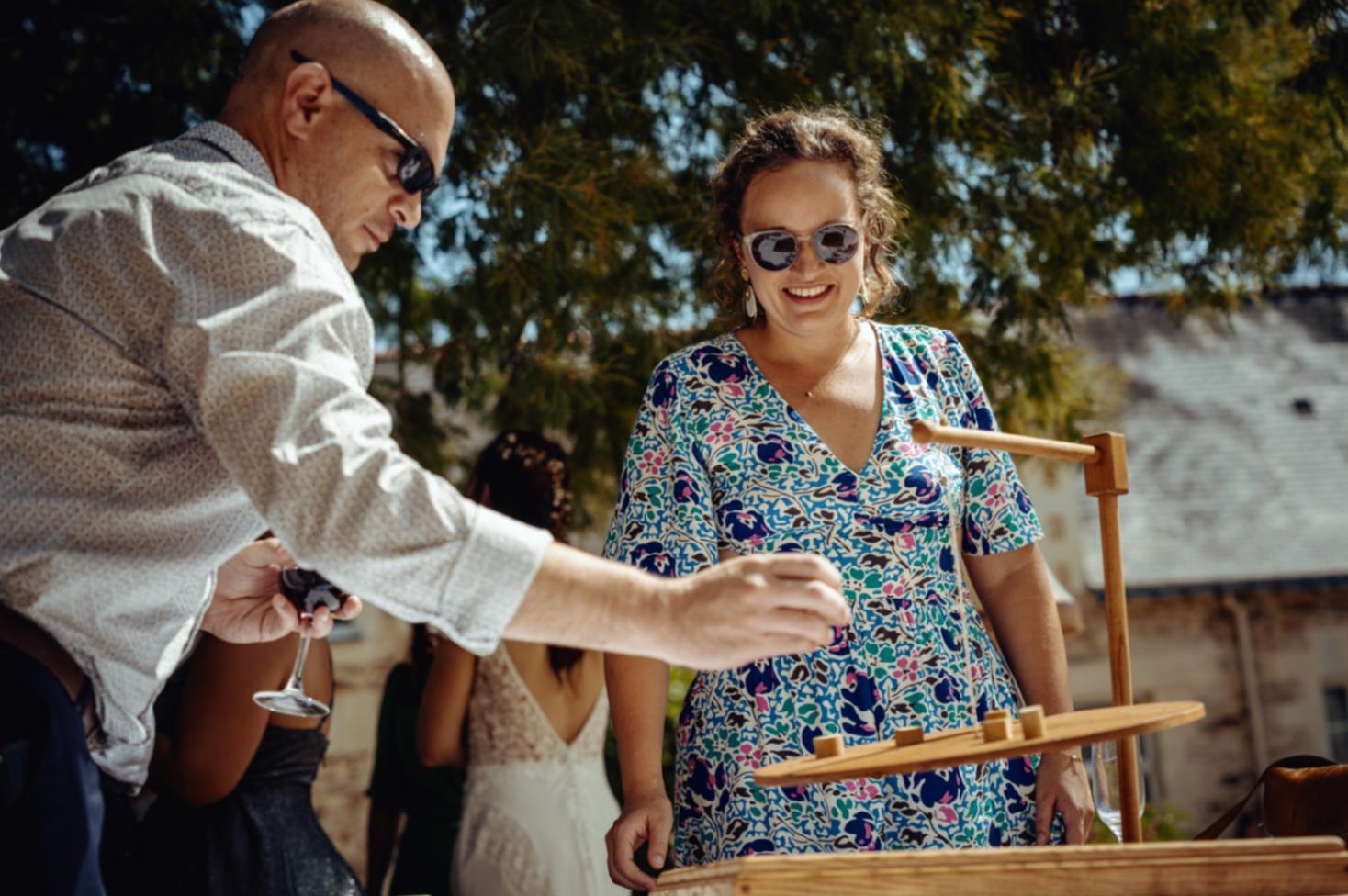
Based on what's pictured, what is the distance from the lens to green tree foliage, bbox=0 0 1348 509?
4.92 meters

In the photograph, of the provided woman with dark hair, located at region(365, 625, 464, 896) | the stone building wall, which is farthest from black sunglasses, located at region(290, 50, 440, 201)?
the stone building wall

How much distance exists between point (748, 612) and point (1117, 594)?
1.06 meters

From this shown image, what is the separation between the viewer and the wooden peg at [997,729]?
1.91 meters

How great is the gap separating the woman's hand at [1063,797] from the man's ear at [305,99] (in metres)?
1.60

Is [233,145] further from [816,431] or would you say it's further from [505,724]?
[505,724]

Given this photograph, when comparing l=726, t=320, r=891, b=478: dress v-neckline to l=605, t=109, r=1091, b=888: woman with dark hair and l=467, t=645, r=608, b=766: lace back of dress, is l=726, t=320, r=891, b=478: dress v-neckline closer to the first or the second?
l=605, t=109, r=1091, b=888: woman with dark hair

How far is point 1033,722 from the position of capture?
1904 millimetres

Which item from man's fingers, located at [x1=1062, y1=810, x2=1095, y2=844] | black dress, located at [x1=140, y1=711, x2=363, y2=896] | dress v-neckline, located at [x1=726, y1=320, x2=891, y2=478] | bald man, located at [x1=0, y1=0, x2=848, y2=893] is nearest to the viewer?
bald man, located at [x1=0, y1=0, x2=848, y2=893]

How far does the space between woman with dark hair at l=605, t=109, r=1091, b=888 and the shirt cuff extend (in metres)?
0.94

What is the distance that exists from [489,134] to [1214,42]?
2.79 meters

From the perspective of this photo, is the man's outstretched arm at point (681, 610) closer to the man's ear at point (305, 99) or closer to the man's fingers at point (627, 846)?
the man's ear at point (305, 99)

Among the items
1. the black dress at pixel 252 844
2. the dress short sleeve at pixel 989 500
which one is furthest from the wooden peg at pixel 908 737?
the black dress at pixel 252 844

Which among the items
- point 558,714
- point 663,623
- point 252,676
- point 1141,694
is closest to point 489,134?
point 558,714

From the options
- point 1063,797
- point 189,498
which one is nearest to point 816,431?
point 1063,797
